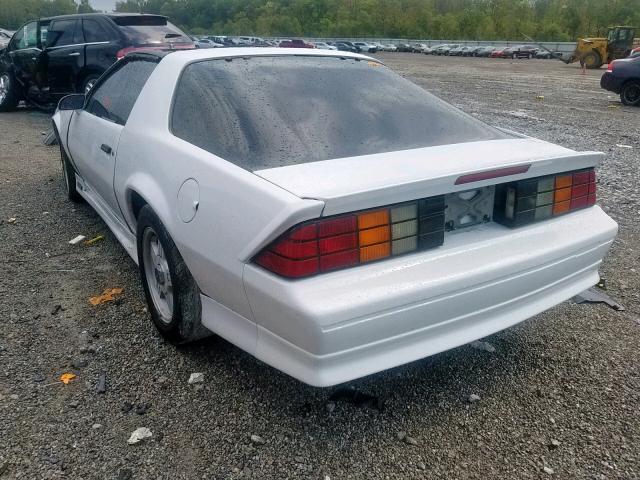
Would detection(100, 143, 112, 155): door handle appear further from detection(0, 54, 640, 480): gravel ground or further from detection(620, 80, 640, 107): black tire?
detection(620, 80, 640, 107): black tire

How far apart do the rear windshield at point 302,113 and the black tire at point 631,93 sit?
491 inches

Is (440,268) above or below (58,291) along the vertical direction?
above

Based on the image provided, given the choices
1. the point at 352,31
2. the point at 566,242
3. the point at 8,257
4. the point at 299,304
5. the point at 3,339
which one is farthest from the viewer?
the point at 352,31

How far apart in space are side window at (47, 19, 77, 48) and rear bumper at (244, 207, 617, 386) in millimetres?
8984

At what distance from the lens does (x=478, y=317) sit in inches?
88.4

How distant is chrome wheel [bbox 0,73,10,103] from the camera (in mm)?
10797

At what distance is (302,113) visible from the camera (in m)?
2.61

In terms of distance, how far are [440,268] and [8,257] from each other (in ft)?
10.6

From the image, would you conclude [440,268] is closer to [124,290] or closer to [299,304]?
[299,304]

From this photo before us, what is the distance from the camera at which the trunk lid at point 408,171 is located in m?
1.95

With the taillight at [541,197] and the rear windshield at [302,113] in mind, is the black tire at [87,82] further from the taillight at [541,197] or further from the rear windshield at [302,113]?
the taillight at [541,197]

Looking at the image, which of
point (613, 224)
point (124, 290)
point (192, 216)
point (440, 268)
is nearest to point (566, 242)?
point (613, 224)

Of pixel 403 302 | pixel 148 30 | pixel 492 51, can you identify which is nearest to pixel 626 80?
pixel 148 30

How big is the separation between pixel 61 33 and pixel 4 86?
7.36 feet
